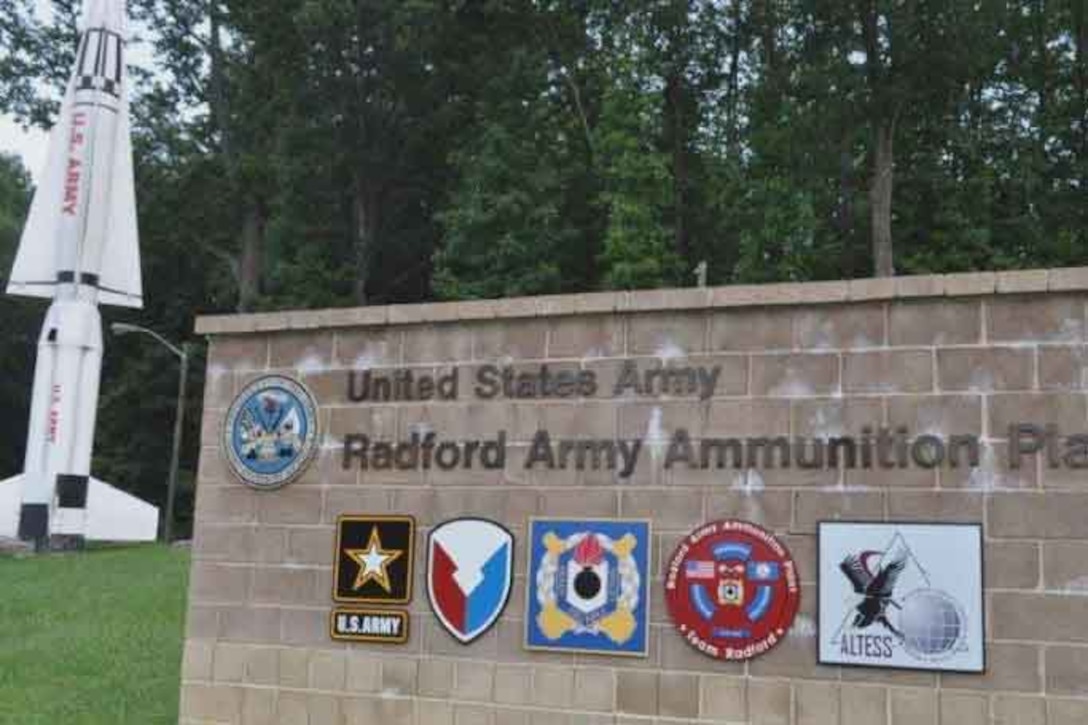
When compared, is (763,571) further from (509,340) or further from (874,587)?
(509,340)

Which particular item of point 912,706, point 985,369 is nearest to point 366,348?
point 985,369

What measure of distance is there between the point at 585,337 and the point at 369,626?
227 centimetres

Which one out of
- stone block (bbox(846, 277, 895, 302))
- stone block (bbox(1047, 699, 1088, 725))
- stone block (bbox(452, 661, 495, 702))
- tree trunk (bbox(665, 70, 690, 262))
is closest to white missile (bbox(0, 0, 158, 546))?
tree trunk (bbox(665, 70, 690, 262))

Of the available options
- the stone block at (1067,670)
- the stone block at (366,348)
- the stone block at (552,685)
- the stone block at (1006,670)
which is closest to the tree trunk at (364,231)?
the stone block at (366,348)

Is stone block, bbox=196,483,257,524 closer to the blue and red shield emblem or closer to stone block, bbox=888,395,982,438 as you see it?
the blue and red shield emblem

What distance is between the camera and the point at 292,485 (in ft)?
27.9

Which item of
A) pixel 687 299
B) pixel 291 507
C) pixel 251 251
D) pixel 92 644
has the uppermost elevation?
pixel 251 251

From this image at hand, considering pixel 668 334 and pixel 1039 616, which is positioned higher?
pixel 668 334

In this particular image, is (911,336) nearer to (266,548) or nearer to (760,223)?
(266,548)

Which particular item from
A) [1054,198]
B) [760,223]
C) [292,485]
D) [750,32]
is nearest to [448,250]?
[760,223]

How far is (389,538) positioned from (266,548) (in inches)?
35.3

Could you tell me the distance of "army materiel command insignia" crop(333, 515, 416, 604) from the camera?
812 cm

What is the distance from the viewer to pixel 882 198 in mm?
28484

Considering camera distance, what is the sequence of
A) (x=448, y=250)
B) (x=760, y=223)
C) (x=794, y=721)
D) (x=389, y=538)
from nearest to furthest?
(x=794, y=721)
(x=389, y=538)
(x=760, y=223)
(x=448, y=250)
